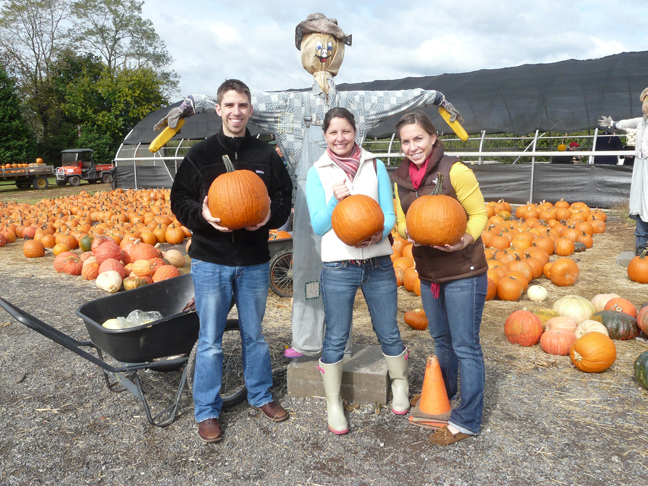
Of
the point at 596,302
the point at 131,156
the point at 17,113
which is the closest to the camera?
the point at 596,302

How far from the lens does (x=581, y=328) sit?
4062mm

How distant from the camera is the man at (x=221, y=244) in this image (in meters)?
2.79

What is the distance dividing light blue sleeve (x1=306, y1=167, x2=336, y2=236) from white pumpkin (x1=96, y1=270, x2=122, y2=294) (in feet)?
14.2

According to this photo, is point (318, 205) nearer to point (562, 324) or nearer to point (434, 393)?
point (434, 393)

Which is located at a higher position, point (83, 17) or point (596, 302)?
point (83, 17)

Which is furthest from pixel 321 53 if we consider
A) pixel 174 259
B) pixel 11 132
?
pixel 11 132

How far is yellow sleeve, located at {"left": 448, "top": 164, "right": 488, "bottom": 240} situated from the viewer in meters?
2.56

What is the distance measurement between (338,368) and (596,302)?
328 cm

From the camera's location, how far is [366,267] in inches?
108

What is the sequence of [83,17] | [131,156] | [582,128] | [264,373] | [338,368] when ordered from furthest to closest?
[83,17] < [131,156] < [582,128] < [264,373] < [338,368]

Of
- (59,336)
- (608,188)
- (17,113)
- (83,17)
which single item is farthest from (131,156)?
(83,17)

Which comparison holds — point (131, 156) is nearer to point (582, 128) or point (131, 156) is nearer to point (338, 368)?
point (582, 128)

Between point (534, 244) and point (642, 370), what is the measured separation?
13.4 ft

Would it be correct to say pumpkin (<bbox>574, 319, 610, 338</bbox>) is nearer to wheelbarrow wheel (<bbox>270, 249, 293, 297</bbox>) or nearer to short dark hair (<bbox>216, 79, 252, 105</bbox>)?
wheelbarrow wheel (<bbox>270, 249, 293, 297</bbox>)
